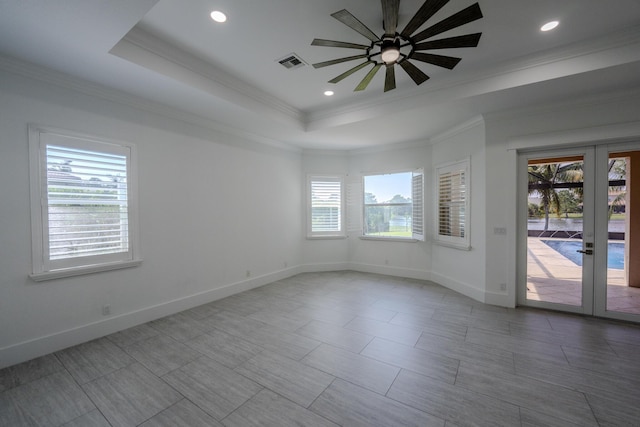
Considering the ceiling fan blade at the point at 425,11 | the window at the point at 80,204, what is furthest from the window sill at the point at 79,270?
the ceiling fan blade at the point at 425,11

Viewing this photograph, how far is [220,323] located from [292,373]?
4.92 feet

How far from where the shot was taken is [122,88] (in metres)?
3.09

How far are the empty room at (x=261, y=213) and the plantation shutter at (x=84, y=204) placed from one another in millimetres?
24

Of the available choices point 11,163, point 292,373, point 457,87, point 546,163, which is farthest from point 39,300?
point 546,163

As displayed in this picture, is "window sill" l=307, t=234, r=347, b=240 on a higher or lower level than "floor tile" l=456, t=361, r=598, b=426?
higher

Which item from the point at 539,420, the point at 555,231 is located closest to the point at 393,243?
the point at 555,231

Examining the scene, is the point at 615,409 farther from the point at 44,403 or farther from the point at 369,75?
the point at 44,403

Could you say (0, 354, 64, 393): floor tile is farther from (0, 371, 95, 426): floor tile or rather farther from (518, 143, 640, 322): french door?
(518, 143, 640, 322): french door

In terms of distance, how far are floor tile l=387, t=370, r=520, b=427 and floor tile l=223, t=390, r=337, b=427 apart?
686mm

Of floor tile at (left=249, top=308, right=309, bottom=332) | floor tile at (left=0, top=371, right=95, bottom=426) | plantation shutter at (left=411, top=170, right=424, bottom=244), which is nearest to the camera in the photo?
floor tile at (left=0, top=371, right=95, bottom=426)

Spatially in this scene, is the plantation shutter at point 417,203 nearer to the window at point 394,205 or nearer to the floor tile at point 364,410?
the window at point 394,205

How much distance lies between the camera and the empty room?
82.3 inches

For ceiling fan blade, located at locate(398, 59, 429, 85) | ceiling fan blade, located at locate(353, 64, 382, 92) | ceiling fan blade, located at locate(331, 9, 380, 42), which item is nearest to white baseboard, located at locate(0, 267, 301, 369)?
ceiling fan blade, located at locate(353, 64, 382, 92)

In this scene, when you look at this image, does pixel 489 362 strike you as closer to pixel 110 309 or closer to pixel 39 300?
pixel 110 309
